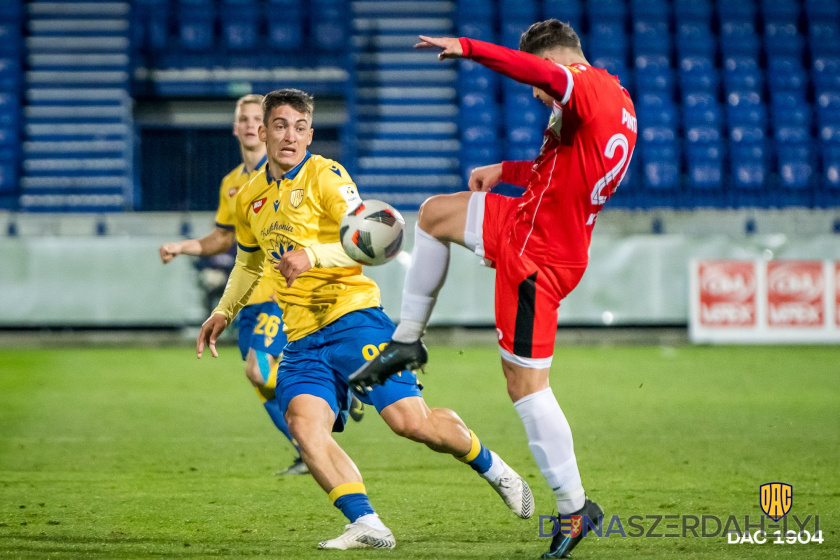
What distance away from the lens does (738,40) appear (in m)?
17.0

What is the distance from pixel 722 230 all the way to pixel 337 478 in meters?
9.97

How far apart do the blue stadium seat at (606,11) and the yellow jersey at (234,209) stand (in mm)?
11877

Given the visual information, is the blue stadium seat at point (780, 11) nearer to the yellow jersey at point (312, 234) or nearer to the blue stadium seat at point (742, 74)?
the blue stadium seat at point (742, 74)

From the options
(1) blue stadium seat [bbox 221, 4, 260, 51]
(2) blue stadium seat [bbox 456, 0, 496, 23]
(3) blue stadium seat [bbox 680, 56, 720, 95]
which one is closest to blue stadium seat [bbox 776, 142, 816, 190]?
(3) blue stadium seat [bbox 680, 56, 720, 95]

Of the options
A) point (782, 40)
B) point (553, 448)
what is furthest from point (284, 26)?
point (553, 448)

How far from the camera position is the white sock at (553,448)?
152 inches

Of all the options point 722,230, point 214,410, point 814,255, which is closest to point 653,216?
point 722,230

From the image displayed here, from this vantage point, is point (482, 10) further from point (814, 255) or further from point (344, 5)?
point (814, 255)

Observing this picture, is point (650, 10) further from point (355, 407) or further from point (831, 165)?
point (355, 407)

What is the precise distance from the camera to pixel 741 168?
15773 millimetres

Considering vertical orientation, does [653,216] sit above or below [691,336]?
above

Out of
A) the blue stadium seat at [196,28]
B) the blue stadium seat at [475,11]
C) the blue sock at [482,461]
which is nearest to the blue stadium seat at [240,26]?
the blue stadium seat at [196,28]

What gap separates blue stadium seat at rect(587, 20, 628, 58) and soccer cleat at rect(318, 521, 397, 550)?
45.8ft

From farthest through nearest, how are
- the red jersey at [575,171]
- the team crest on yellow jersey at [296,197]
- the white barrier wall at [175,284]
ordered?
the white barrier wall at [175,284] → the team crest on yellow jersey at [296,197] → the red jersey at [575,171]
